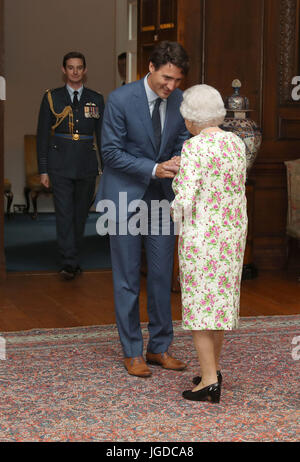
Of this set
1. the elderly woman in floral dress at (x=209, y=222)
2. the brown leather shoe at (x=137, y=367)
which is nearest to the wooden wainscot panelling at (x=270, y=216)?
the brown leather shoe at (x=137, y=367)

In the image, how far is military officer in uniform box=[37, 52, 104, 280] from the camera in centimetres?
620

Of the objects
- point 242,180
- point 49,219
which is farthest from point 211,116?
point 49,219

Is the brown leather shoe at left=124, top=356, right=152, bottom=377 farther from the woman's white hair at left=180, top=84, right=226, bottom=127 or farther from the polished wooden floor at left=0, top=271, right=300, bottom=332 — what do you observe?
the woman's white hair at left=180, top=84, right=226, bottom=127

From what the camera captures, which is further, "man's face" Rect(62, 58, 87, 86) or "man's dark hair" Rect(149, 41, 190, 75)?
"man's face" Rect(62, 58, 87, 86)

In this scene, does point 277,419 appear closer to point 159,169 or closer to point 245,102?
point 159,169

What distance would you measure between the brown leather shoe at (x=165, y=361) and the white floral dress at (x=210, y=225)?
0.61 metres

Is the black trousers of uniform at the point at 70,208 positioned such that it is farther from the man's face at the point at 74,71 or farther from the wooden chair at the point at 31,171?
the wooden chair at the point at 31,171

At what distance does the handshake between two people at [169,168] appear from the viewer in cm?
345

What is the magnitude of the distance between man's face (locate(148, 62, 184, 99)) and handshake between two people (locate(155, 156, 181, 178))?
327mm

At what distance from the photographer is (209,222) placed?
3.19 meters

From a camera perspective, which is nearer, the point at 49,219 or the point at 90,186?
the point at 90,186

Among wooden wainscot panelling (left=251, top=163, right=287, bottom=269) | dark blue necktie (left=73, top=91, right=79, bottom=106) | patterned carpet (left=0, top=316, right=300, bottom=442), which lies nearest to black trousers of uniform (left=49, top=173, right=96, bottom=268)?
dark blue necktie (left=73, top=91, right=79, bottom=106)
